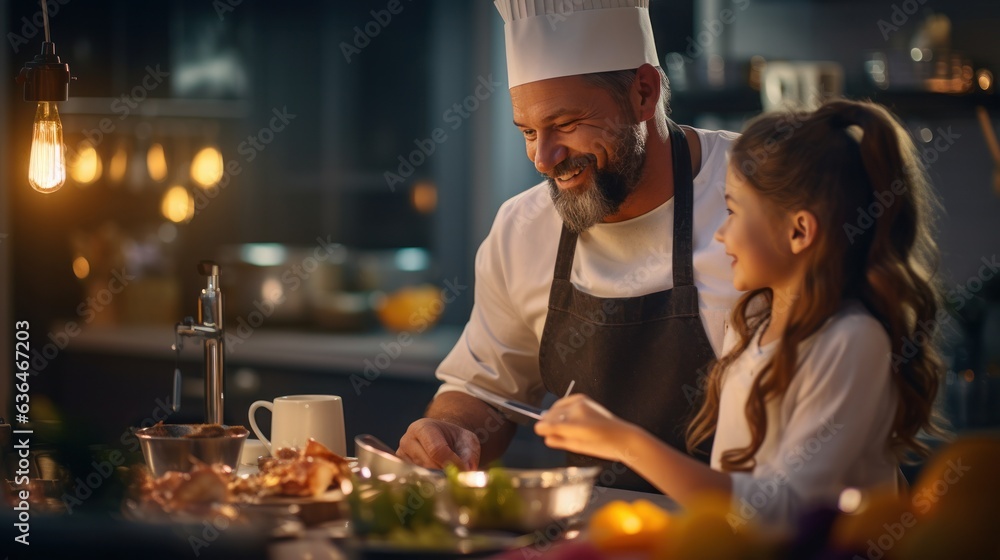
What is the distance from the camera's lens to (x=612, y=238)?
2.07 meters

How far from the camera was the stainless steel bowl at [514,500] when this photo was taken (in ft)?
4.01

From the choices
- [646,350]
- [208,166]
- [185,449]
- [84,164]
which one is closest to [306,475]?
[185,449]

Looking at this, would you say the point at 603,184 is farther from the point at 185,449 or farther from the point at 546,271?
the point at 185,449

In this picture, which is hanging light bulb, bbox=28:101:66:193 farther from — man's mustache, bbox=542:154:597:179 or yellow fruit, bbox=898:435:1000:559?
yellow fruit, bbox=898:435:1000:559

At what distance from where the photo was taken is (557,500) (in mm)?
1246

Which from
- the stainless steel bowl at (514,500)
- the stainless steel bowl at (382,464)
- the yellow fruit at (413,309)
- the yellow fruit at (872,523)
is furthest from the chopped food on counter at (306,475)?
the yellow fruit at (413,309)

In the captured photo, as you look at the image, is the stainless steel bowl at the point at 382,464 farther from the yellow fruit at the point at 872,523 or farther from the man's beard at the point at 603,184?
the man's beard at the point at 603,184

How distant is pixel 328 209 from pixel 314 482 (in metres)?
3.52

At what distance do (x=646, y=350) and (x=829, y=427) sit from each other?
721 mm

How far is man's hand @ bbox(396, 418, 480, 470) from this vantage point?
1689mm

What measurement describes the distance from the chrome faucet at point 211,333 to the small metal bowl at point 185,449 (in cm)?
19

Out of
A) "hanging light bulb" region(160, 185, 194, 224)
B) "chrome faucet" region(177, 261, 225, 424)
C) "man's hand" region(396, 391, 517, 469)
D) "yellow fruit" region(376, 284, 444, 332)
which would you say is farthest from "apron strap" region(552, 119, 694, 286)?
"hanging light bulb" region(160, 185, 194, 224)

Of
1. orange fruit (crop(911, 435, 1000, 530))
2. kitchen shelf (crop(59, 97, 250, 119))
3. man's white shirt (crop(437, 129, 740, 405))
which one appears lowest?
orange fruit (crop(911, 435, 1000, 530))

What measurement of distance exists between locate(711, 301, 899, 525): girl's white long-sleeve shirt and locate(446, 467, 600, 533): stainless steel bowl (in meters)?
0.20
